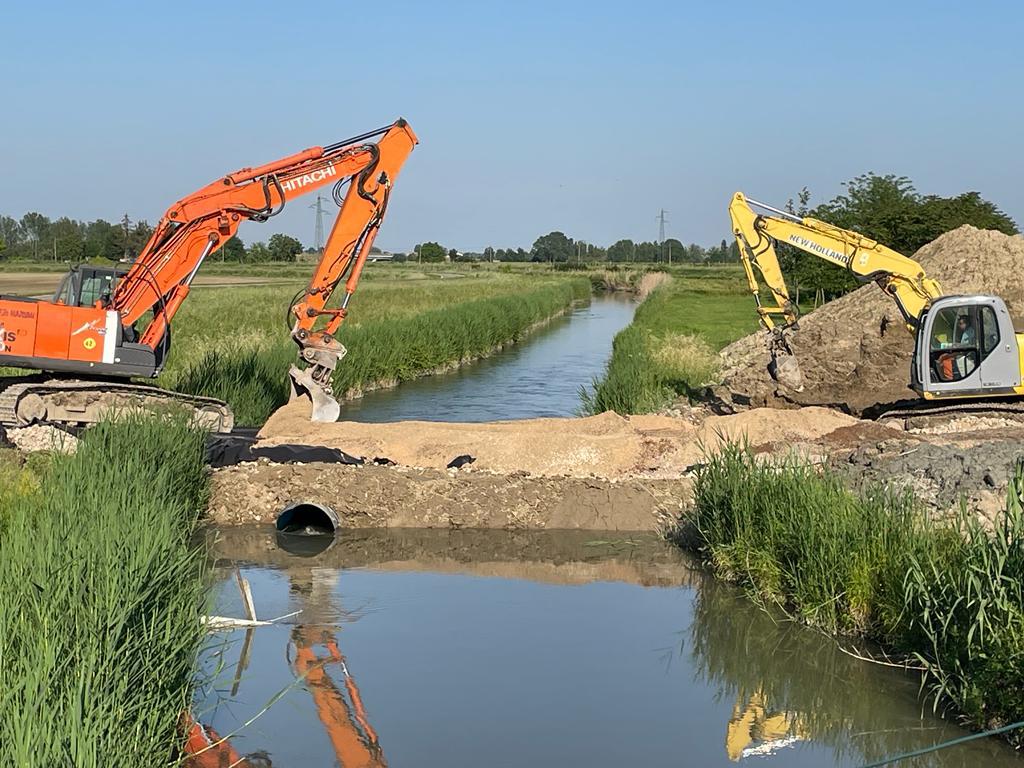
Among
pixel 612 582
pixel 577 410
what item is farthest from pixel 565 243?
pixel 612 582

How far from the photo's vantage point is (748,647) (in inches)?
404

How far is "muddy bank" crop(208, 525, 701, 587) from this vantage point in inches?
498

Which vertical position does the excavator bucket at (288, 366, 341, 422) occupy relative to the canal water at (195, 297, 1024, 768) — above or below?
above

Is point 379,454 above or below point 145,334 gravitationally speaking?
below

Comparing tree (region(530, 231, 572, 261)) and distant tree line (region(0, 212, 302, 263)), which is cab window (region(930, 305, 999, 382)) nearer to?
distant tree line (region(0, 212, 302, 263))

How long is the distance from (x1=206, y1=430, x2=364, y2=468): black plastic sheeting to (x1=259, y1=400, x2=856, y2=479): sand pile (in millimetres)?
429

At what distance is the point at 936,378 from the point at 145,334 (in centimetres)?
1087

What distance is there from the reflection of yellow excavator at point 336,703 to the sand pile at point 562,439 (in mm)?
5511

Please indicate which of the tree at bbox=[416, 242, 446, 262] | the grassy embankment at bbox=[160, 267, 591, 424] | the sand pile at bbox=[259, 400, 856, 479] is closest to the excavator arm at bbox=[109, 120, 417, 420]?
the sand pile at bbox=[259, 400, 856, 479]

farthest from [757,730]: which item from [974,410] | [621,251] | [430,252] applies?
[621,251]

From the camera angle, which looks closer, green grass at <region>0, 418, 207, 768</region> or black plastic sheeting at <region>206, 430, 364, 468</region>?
green grass at <region>0, 418, 207, 768</region>

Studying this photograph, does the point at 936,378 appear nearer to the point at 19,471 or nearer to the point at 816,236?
the point at 816,236

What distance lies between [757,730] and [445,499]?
6.21 metres

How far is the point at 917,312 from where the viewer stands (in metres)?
18.9
